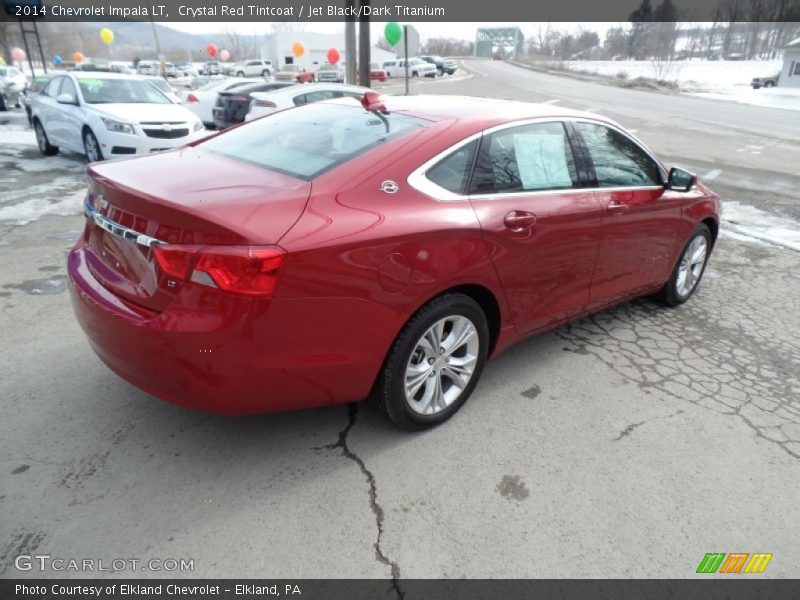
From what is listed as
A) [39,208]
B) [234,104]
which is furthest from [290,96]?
Result: [39,208]

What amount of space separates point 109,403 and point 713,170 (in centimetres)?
1153

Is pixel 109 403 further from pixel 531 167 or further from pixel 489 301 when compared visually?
pixel 531 167

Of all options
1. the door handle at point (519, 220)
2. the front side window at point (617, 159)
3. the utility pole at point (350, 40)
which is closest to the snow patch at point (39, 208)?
the door handle at point (519, 220)

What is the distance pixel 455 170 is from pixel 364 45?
13.7 metres

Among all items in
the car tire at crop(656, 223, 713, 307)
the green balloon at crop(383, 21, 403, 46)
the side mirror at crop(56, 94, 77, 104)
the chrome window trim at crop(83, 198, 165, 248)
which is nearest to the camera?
the chrome window trim at crop(83, 198, 165, 248)

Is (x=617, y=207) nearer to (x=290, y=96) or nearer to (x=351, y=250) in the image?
(x=351, y=250)

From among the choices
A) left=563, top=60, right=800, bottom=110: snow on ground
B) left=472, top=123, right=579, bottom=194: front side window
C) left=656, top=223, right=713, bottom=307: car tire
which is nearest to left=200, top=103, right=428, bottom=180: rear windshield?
left=472, top=123, right=579, bottom=194: front side window

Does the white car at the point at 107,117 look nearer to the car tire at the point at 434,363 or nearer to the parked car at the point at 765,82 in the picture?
the car tire at the point at 434,363

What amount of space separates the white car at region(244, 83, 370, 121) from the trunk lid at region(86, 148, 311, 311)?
8771 millimetres

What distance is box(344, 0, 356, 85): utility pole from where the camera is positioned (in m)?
15.1

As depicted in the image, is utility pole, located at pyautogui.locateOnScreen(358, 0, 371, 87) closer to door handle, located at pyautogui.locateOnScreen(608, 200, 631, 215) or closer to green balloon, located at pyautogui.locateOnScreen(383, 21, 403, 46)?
green balloon, located at pyautogui.locateOnScreen(383, 21, 403, 46)

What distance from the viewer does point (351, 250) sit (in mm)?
2340

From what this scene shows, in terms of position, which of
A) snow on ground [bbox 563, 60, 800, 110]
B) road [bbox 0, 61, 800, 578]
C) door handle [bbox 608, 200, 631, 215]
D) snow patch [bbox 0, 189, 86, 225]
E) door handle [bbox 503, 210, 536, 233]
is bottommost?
snow on ground [bbox 563, 60, 800, 110]
